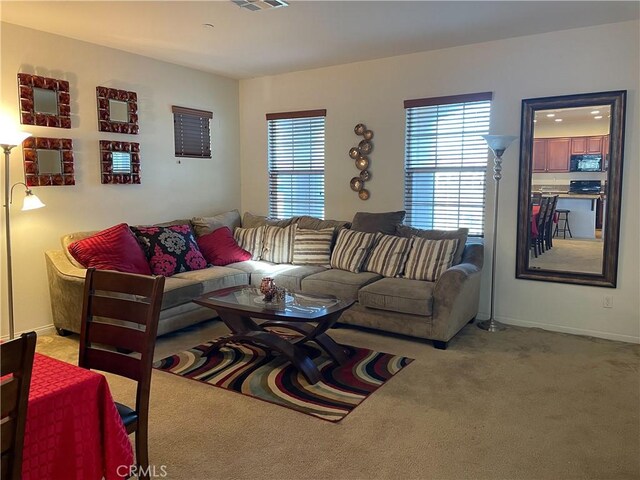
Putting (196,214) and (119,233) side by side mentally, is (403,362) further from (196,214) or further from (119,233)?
(196,214)

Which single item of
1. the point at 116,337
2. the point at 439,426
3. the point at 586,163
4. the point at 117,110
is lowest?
the point at 439,426

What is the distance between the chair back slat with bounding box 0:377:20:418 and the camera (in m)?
1.14

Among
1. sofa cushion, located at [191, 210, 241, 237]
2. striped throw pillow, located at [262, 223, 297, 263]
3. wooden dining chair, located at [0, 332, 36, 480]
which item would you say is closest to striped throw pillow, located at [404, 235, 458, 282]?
striped throw pillow, located at [262, 223, 297, 263]

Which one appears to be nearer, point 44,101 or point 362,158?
point 44,101

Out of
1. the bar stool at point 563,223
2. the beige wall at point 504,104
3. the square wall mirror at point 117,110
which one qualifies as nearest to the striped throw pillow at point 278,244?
the beige wall at point 504,104

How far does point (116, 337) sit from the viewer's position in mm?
1980

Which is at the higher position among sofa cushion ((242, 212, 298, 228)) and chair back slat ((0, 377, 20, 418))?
sofa cushion ((242, 212, 298, 228))

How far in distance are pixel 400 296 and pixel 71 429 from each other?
2.88 m

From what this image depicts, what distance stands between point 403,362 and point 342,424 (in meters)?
1.03

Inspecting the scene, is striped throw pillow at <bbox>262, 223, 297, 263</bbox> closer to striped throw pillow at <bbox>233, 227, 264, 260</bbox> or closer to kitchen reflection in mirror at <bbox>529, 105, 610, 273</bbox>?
striped throw pillow at <bbox>233, 227, 264, 260</bbox>

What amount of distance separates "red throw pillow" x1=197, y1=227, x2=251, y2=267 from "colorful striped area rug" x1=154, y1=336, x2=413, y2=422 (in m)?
1.23

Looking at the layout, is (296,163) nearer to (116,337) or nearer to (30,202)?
(30,202)

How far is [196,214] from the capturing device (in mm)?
5676

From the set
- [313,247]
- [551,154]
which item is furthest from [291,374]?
[551,154]
